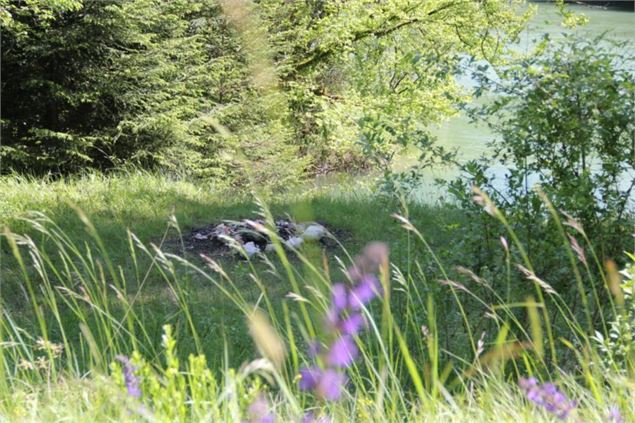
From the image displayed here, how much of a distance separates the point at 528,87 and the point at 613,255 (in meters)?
0.81

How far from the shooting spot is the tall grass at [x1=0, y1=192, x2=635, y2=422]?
1760 mm

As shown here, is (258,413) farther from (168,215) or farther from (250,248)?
(250,248)

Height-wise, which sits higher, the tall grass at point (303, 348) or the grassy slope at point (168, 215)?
the tall grass at point (303, 348)

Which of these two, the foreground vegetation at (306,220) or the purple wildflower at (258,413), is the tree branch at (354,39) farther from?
the purple wildflower at (258,413)

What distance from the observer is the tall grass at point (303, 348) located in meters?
1.76

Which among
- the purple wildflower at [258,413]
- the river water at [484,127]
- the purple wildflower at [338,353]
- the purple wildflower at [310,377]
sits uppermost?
the purple wildflower at [258,413]

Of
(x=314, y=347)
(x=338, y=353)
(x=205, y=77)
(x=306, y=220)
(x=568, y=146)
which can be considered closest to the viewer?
(x=314, y=347)

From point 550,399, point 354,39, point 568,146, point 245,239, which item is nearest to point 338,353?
point 550,399

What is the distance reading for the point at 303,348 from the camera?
363 cm

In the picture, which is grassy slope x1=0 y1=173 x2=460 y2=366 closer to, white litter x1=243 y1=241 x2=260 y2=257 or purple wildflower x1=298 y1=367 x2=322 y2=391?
white litter x1=243 y1=241 x2=260 y2=257

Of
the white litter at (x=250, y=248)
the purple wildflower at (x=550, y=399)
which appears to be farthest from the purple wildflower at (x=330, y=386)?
the white litter at (x=250, y=248)

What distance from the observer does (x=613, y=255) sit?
333 centimetres

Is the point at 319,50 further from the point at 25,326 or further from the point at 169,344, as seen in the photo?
the point at 169,344

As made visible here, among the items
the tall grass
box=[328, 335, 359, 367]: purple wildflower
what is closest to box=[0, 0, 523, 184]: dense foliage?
the tall grass
